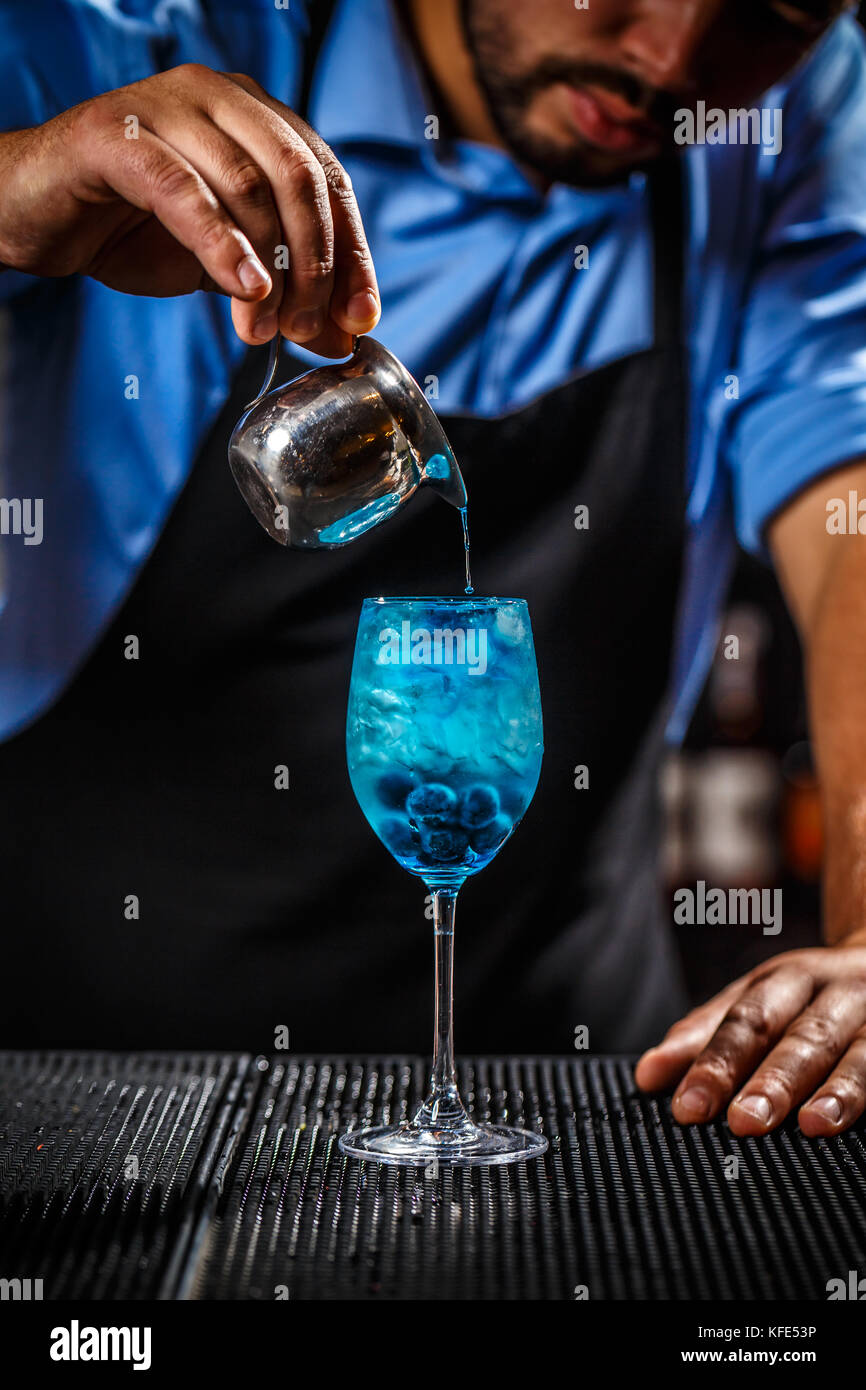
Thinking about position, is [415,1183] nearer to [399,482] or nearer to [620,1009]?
[399,482]

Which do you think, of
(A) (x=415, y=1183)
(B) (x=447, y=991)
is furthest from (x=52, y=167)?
(A) (x=415, y=1183)

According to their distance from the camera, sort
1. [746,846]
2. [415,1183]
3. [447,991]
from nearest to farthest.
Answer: [415,1183] → [447,991] → [746,846]

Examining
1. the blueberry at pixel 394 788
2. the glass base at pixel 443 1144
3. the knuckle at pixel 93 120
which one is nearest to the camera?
the glass base at pixel 443 1144

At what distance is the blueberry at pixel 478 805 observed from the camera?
3.42 feet

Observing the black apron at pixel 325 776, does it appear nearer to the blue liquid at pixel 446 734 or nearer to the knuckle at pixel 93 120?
the knuckle at pixel 93 120

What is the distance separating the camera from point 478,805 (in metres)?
1.05

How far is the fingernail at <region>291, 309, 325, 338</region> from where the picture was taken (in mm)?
1147

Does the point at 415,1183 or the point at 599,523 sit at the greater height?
the point at 599,523

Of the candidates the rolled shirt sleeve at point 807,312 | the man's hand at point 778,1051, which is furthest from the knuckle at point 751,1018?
the rolled shirt sleeve at point 807,312

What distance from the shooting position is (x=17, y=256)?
4.82 ft

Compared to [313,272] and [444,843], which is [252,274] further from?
[444,843]

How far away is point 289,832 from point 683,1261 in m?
1.29

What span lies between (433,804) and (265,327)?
1.45 ft

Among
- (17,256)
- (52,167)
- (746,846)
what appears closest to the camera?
(52,167)
